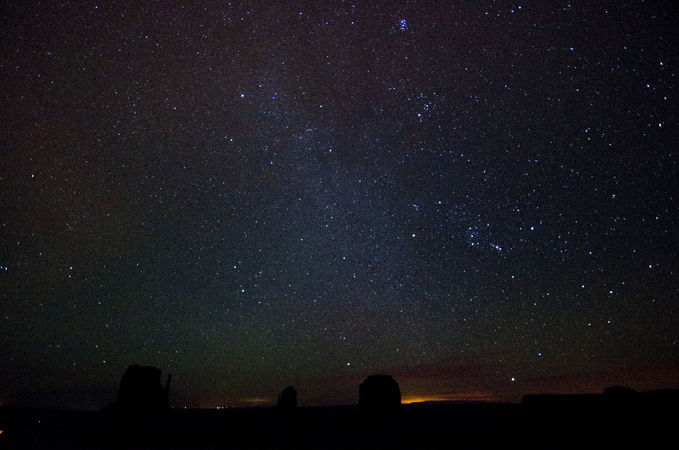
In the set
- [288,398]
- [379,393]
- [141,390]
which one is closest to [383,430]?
[379,393]

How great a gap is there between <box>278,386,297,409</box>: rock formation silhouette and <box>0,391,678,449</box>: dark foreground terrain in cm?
53

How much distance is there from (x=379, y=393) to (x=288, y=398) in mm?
6791

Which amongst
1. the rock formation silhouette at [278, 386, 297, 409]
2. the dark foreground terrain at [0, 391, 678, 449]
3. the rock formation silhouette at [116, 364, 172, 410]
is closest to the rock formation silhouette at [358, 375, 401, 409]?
the dark foreground terrain at [0, 391, 678, 449]

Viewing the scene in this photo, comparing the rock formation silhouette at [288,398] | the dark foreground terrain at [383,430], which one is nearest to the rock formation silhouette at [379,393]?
the dark foreground terrain at [383,430]

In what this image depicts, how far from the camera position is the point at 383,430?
18234 mm

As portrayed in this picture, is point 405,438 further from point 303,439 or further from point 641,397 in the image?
point 641,397

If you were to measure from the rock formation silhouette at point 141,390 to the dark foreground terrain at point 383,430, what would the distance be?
20.7 inches

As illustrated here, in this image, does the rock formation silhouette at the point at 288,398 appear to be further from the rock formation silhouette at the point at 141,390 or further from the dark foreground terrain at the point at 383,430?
the rock formation silhouette at the point at 141,390

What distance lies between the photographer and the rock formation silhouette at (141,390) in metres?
20.1

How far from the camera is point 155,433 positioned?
17781 mm

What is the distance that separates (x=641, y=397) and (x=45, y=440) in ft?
80.9

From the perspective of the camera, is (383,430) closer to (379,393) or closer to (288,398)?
(379,393)

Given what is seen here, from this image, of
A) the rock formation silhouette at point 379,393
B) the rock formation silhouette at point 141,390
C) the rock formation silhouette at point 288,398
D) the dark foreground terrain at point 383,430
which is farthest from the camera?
the rock formation silhouette at point 288,398

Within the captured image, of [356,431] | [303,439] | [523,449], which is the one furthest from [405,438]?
[523,449]
